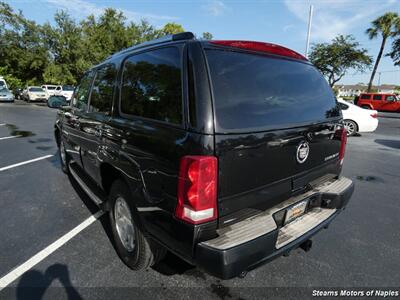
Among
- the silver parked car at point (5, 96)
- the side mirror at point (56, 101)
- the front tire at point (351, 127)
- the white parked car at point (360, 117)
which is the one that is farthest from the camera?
the silver parked car at point (5, 96)

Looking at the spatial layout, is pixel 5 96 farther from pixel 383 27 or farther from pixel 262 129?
pixel 383 27

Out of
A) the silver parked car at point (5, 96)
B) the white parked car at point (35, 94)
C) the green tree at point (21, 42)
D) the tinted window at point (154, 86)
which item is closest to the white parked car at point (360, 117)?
the tinted window at point (154, 86)

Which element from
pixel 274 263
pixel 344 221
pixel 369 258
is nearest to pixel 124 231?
pixel 274 263

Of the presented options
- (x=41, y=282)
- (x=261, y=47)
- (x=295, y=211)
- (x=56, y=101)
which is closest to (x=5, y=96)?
(x=56, y=101)

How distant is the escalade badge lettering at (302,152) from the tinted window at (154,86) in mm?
1045

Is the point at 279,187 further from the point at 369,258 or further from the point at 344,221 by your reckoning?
the point at 344,221

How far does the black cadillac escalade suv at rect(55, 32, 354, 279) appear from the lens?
1659 millimetres

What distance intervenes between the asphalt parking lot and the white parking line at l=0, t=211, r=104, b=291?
3 cm

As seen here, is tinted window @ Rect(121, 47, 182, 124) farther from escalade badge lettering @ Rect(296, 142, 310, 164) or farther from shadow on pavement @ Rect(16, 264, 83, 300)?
shadow on pavement @ Rect(16, 264, 83, 300)

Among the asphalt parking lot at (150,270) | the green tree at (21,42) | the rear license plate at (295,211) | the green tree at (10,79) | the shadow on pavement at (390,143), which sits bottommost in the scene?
the asphalt parking lot at (150,270)

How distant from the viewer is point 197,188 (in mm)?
1619

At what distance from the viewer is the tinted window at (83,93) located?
3416 millimetres

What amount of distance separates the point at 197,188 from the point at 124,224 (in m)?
1.27

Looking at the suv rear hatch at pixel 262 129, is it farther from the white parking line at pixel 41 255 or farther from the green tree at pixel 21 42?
the green tree at pixel 21 42
